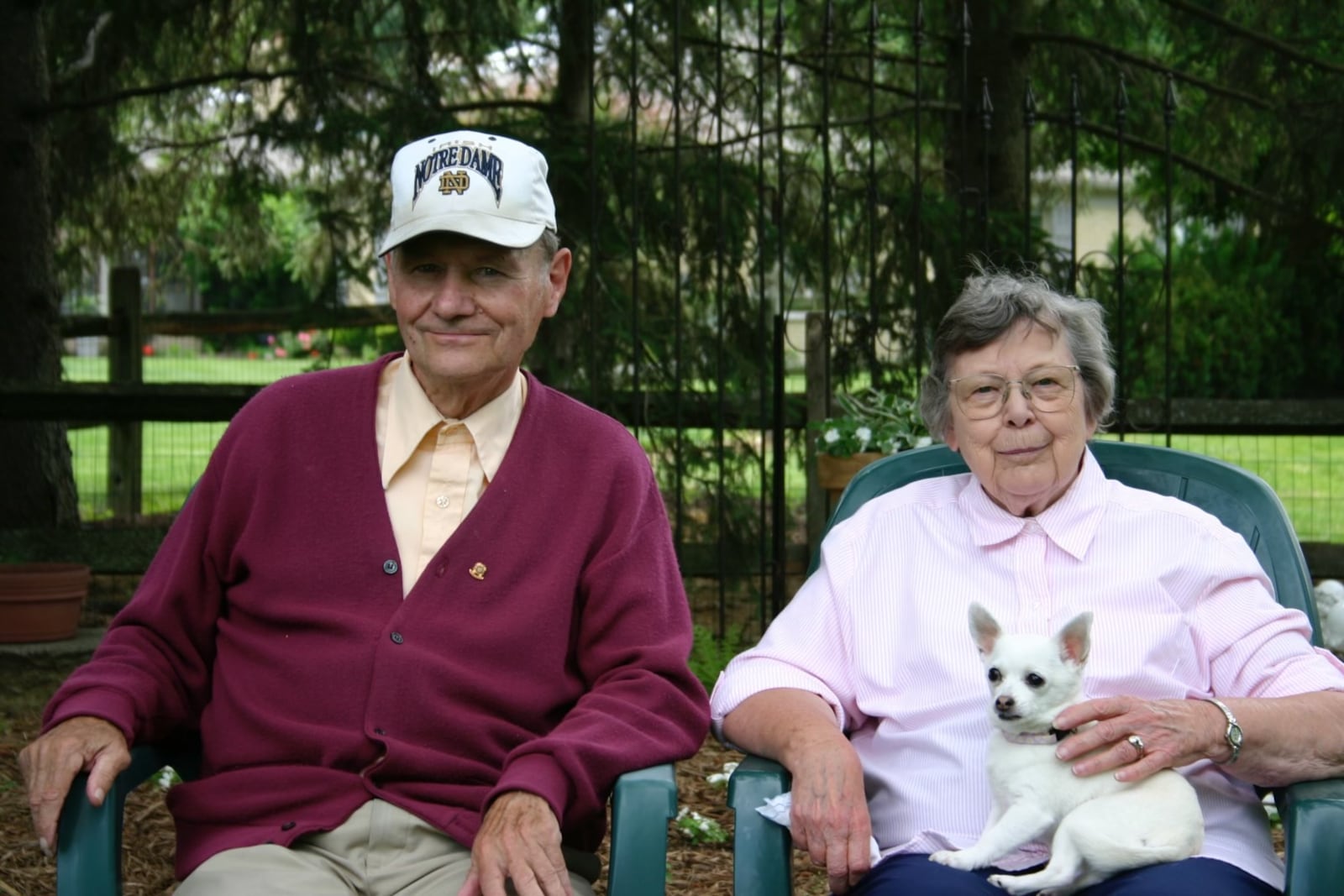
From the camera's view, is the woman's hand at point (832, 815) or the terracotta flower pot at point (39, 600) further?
the terracotta flower pot at point (39, 600)

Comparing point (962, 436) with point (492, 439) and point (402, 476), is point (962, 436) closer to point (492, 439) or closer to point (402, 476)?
point (492, 439)

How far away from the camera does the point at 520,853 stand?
2.12 metres

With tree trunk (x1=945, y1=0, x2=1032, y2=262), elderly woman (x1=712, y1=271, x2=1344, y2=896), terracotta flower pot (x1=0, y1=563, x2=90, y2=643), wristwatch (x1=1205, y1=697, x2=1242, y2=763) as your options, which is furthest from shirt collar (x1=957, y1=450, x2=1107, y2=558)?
tree trunk (x1=945, y1=0, x2=1032, y2=262)

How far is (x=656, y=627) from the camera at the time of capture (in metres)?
2.43

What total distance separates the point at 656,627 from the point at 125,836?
6.73 feet

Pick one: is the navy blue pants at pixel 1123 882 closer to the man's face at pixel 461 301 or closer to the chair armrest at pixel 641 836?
the chair armrest at pixel 641 836

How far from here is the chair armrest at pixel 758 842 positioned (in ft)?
7.32

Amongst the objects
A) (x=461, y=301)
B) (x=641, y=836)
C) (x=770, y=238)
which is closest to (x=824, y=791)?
(x=641, y=836)

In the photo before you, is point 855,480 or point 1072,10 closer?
point 855,480

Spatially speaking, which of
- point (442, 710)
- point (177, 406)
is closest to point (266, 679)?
point (442, 710)

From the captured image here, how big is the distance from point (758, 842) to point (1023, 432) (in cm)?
88

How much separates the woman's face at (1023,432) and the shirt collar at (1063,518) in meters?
0.02

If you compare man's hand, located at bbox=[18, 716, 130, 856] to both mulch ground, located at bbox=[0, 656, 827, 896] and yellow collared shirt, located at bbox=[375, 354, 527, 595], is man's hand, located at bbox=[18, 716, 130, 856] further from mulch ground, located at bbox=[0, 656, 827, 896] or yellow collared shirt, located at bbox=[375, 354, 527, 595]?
mulch ground, located at bbox=[0, 656, 827, 896]

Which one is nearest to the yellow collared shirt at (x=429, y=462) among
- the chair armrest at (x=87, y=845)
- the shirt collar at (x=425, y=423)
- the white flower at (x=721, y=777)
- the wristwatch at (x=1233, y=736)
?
the shirt collar at (x=425, y=423)
